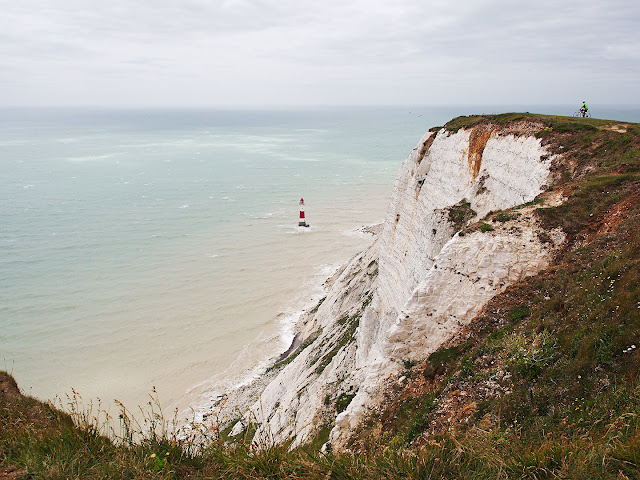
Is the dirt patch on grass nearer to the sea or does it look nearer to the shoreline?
the sea

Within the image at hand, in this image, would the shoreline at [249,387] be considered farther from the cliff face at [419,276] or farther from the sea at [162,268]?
the cliff face at [419,276]

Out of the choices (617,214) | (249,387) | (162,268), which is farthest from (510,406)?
(162,268)

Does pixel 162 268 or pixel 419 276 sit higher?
pixel 419 276

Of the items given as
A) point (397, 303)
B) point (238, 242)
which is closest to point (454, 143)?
point (397, 303)

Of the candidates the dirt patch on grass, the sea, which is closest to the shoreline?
the sea

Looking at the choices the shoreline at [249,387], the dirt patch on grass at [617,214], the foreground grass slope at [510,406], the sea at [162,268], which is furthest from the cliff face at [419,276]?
the sea at [162,268]

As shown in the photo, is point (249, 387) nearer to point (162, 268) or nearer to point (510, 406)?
point (510, 406)
